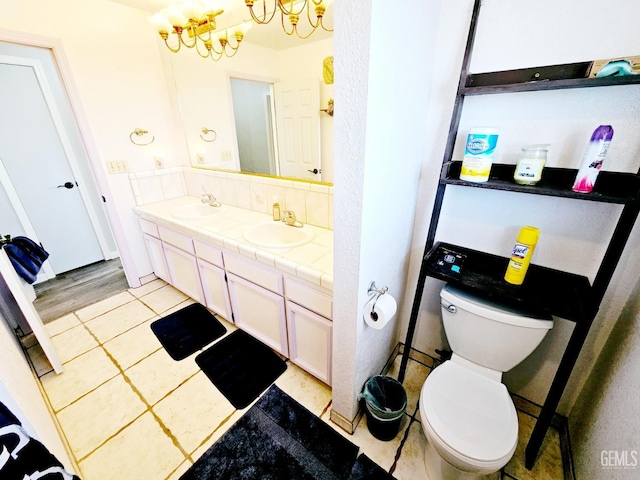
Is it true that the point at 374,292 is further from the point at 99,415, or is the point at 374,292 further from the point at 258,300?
the point at 99,415

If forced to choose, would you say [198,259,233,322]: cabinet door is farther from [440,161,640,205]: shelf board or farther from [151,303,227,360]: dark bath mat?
[440,161,640,205]: shelf board

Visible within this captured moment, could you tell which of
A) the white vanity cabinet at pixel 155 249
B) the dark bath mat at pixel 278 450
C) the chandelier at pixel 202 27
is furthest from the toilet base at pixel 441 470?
the chandelier at pixel 202 27

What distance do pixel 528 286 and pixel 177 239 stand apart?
223cm

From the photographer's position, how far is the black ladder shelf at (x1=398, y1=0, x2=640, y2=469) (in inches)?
34.3

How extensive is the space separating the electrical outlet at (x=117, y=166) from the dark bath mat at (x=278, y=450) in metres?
2.16

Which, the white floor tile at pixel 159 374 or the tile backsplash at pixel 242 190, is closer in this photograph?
the white floor tile at pixel 159 374

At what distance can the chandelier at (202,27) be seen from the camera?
67.1 inches

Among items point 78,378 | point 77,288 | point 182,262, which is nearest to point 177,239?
point 182,262

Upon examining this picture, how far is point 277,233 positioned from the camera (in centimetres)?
189

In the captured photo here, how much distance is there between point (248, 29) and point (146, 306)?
232cm

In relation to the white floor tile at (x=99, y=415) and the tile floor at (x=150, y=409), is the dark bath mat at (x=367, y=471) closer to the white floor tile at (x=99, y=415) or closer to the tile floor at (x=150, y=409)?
the tile floor at (x=150, y=409)

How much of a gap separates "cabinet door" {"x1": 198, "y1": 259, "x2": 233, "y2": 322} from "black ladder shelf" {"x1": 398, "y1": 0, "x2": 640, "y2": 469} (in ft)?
4.24

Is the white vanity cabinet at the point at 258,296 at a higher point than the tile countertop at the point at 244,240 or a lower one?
lower

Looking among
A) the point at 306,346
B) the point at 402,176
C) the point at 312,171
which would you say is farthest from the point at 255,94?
the point at 306,346
